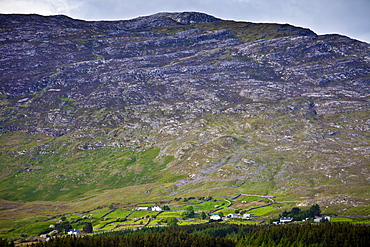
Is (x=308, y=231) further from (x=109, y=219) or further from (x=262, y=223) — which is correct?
(x=109, y=219)

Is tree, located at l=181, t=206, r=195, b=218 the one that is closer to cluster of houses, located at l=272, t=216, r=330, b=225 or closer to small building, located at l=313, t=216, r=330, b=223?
cluster of houses, located at l=272, t=216, r=330, b=225

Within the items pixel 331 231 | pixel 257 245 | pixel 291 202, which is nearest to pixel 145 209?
pixel 291 202

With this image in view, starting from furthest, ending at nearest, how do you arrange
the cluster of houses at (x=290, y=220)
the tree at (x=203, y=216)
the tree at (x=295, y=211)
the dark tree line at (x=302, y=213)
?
the tree at (x=203, y=216), the tree at (x=295, y=211), the dark tree line at (x=302, y=213), the cluster of houses at (x=290, y=220)

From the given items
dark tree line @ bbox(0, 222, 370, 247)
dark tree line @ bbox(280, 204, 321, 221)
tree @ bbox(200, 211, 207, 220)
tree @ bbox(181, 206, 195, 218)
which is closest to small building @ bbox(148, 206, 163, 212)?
tree @ bbox(181, 206, 195, 218)

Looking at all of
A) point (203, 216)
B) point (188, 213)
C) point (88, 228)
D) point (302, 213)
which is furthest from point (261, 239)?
point (88, 228)

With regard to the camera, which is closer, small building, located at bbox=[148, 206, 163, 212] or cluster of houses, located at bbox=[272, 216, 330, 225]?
cluster of houses, located at bbox=[272, 216, 330, 225]

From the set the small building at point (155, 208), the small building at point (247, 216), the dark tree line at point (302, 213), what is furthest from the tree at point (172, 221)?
the dark tree line at point (302, 213)

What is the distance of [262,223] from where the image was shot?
157250 mm

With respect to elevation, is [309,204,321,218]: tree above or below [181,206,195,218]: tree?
below

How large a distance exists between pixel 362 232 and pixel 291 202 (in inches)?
2883

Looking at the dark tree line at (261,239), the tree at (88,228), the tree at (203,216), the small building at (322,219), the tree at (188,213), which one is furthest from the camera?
the tree at (188,213)

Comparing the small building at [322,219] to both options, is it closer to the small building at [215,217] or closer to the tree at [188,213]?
the small building at [215,217]

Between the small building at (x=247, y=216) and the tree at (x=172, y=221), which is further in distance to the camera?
the small building at (x=247, y=216)

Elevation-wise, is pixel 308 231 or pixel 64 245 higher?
pixel 64 245
